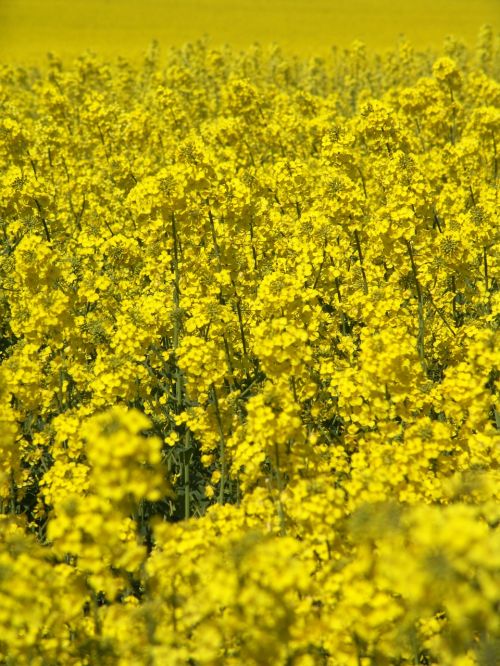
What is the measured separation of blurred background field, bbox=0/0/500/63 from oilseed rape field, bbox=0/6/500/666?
1584 inches

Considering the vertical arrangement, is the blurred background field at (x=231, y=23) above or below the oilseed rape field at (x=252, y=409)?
above

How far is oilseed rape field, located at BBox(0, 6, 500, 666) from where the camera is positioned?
3150 millimetres

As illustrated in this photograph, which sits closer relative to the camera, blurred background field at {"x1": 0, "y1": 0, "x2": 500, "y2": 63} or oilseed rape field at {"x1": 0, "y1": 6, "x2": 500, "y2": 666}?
oilseed rape field at {"x1": 0, "y1": 6, "x2": 500, "y2": 666}

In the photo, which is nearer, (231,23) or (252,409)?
(252,409)

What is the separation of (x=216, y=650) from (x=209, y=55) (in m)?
22.2

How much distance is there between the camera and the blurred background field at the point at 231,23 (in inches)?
1962

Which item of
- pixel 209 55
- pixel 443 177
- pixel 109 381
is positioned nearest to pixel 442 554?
pixel 109 381

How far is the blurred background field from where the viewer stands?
49.8 meters

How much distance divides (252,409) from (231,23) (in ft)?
203

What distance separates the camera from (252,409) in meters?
4.26

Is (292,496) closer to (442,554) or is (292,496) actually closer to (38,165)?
(442,554)

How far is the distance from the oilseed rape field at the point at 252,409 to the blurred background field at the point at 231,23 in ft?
132

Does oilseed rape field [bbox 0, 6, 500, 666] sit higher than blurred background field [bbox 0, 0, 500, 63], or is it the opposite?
blurred background field [bbox 0, 0, 500, 63]

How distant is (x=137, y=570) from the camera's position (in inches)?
149
